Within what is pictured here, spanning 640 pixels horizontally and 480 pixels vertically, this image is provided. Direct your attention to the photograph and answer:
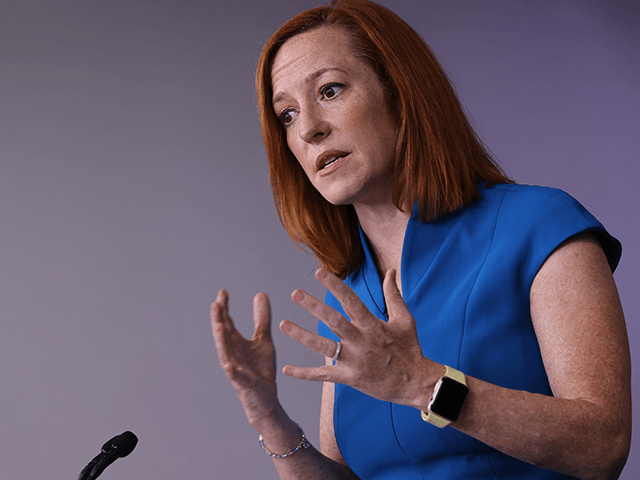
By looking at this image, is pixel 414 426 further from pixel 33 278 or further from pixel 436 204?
pixel 33 278

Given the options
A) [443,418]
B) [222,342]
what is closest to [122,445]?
[222,342]

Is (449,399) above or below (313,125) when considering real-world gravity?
below

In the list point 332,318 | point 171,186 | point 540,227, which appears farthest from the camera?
point 171,186

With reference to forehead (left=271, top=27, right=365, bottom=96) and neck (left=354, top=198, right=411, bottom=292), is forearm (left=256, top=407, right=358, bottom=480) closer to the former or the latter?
neck (left=354, top=198, right=411, bottom=292)

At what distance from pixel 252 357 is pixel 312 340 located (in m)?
0.35

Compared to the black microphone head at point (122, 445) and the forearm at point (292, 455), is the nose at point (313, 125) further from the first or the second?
the black microphone head at point (122, 445)

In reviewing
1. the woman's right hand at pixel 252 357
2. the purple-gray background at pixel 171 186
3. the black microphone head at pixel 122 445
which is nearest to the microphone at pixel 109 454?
the black microphone head at pixel 122 445

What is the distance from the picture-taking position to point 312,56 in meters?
1.25

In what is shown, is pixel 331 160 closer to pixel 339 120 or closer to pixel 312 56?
pixel 339 120

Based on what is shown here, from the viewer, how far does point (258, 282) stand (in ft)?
8.31

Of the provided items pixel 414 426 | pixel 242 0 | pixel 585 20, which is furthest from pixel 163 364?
pixel 585 20

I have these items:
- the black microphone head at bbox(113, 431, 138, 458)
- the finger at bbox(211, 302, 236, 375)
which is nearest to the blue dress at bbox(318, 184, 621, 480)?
the finger at bbox(211, 302, 236, 375)

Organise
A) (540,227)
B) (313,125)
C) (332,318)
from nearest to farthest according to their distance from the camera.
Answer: (332,318) < (540,227) < (313,125)

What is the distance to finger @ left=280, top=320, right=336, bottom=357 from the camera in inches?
29.7
